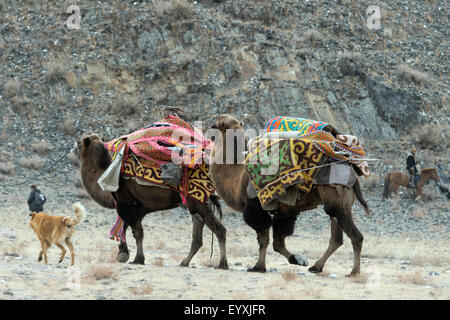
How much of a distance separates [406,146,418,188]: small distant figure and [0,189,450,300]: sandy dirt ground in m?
4.11

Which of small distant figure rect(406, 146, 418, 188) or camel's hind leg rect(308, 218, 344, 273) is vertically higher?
small distant figure rect(406, 146, 418, 188)

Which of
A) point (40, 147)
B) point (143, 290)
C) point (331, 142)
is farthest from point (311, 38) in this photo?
point (143, 290)

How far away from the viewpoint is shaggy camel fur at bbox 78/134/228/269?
10.9m

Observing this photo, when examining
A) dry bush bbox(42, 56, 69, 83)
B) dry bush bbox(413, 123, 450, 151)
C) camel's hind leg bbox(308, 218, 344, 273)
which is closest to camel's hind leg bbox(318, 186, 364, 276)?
camel's hind leg bbox(308, 218, 344, 273)

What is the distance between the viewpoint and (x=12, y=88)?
85.5ft

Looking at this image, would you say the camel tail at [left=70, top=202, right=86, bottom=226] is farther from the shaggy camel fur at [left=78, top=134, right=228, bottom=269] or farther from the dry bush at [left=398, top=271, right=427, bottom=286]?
the dry bush at [left=398, top=271, right=427, bottom=286]

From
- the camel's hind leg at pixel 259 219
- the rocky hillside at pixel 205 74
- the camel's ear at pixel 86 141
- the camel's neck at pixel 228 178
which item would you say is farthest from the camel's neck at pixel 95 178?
the rocky hillside at pixel 205 74

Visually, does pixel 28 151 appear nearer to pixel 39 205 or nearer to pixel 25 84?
pixel 25 84

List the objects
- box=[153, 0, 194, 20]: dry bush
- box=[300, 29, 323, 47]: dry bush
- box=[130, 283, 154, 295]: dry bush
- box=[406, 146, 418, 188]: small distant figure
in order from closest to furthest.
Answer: box=[130, 283, 154, 295]: dry bush → box=[406, 146, 418, 188]: small distant figure → box=[153, 0, 194, 20]: dry bush → box=[300, 29, 323, 47]: dry bush

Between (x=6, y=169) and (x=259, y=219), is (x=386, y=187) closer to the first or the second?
(x=6, y=169)

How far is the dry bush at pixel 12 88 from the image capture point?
26.0 m

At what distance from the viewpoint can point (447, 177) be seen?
80.4 feet

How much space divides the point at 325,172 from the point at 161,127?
11.1 feet
